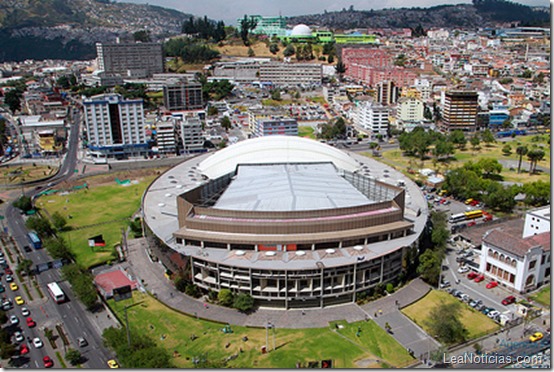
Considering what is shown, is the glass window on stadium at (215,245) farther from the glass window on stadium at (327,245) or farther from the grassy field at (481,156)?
the grassy field at (481,156)

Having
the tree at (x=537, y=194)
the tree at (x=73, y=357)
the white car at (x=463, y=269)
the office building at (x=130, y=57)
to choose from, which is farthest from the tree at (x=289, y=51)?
the tree at (x=73, y=357)

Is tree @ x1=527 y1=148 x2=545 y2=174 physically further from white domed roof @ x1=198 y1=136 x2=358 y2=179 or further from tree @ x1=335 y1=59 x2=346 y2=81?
tree @ x1=335 y1=59 x2=346 y2=81

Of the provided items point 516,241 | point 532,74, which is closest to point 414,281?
point 516,241

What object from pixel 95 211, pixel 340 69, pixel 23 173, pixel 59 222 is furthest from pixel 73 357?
pixel 340 69

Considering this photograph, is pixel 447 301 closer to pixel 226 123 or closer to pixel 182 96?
pixel 226 123

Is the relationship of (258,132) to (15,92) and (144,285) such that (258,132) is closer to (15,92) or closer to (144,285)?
(144,285)

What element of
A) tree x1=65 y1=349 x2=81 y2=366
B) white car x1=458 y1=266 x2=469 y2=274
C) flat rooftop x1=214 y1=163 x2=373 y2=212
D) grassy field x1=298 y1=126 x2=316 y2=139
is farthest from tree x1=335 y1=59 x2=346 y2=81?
tree x1=65 y1=349 x2=81 y2=366

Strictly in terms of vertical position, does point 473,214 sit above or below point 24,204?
above
